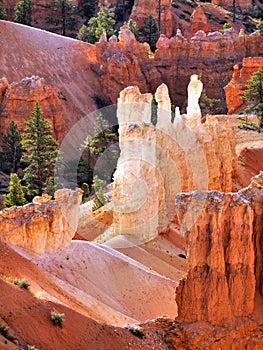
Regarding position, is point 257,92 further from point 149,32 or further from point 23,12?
point 23,12

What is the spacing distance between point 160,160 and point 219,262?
1550 centimetres

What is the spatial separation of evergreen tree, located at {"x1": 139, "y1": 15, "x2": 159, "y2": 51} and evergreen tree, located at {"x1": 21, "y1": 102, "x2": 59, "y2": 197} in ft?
104

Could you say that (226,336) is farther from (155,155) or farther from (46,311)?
(155,155)

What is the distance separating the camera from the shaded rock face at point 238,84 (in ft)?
192

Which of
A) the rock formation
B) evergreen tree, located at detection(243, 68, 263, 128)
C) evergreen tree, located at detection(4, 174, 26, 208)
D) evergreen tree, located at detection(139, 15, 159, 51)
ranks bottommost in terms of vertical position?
evergreen tree, located at detection(4, 174, 26, 208)

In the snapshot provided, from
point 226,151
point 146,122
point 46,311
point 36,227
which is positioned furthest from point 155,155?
point 46,311

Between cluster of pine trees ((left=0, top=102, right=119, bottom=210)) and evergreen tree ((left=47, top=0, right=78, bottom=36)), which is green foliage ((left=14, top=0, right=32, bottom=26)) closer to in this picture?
evergreen tree ((left=47, top=0, right=78, bottom=36))

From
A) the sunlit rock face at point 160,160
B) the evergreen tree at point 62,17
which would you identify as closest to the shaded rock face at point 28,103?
the sunlit rock face at point 160,160

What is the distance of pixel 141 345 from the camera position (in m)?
18.3

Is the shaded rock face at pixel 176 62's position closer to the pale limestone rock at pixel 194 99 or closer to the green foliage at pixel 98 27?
the green foliage at pixel 98 27

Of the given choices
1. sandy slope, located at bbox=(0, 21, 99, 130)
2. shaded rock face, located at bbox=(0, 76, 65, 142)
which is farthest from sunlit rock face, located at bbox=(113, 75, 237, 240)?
sandy slope, located at bbox=(0, 21, 99, 130)

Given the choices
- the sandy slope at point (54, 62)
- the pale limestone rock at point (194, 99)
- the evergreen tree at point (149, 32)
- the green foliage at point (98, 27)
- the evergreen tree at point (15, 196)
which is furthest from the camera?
the evergreen tree at point (149, 32)

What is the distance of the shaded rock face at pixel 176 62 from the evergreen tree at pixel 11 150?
56.5 ft

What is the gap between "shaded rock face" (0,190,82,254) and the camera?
24.2 meters
